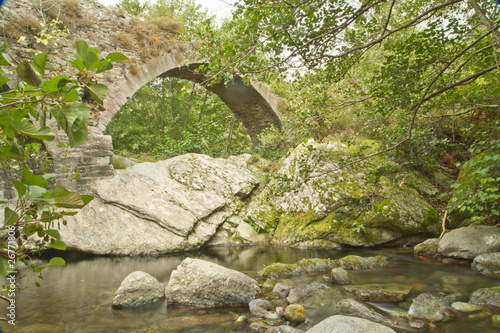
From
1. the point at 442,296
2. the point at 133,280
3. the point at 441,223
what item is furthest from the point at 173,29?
the point at 442,296

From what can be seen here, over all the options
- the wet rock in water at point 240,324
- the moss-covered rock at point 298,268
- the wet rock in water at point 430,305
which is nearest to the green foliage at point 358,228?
the moss-covered rock at point 298,268

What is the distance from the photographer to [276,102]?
13.9 metres

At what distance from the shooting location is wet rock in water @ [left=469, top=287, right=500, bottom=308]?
10.6 ft

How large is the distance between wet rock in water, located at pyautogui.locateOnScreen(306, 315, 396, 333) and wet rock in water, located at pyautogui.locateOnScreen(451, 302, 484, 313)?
4.60ft

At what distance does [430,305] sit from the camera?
329 cm

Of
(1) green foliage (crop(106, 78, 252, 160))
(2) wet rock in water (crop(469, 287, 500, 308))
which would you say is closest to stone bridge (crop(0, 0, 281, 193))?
(2) wet rock in water (crop(469, 287, 500, 308))

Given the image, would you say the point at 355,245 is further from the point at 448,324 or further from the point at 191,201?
the point at 191,201

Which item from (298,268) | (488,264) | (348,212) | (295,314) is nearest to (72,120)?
(295,314)

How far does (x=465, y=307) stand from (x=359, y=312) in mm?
1181

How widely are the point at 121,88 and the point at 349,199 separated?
7230 mm

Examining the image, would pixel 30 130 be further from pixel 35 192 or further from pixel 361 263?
pixel 361 263

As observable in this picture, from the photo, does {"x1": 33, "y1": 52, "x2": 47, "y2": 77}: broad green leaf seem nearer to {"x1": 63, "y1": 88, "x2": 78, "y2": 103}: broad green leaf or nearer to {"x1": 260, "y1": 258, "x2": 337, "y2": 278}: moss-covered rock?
{"x1": 63, "y1": 88, "x2": 78, "y2": 103}: broad green leaf

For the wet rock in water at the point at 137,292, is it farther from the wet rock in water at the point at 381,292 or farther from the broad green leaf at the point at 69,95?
the broad green leaf at the point at 69,95

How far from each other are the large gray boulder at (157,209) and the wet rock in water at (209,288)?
3.09 metres
